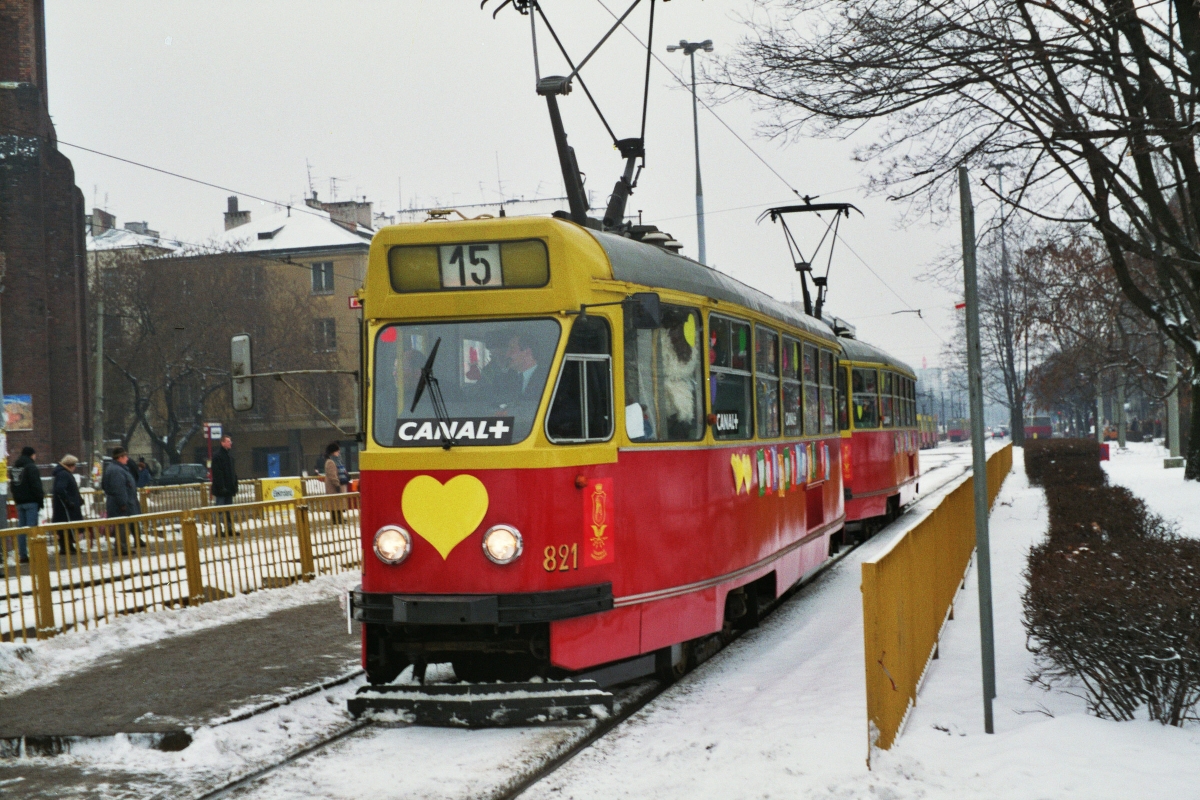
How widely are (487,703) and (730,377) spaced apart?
128 inches

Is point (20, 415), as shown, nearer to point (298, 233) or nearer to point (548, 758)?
point (298, 233)

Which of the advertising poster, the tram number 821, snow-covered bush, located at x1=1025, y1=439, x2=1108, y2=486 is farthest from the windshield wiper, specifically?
the advertising poster

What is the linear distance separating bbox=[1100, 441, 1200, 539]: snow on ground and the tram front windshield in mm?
7623

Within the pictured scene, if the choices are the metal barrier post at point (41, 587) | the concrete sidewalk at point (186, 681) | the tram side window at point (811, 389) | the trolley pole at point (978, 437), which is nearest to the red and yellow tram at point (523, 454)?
the concrete sidewalk at point (186, 681)

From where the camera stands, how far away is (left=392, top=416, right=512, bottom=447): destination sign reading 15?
24.0ft

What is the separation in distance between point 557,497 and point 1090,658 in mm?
2977

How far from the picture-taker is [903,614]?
697cm

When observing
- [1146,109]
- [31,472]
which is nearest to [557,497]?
[1146,109]

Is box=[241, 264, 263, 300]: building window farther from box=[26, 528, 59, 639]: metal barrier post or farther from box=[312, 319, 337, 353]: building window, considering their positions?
box=[26, 528, 59, 639]: metal barrier post

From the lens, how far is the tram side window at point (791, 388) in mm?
11250

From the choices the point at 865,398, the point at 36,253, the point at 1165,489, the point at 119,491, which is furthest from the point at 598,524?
the point at 36,253

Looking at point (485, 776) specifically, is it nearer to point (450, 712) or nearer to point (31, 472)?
point (450, 712)

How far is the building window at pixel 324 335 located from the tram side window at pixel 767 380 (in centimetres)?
4541

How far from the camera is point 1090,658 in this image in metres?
6.77
